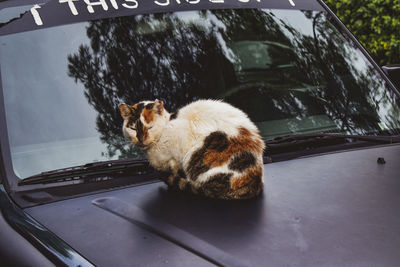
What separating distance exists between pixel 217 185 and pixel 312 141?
2.32 feet

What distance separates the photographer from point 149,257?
5.00ft

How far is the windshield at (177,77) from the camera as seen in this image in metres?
2.18

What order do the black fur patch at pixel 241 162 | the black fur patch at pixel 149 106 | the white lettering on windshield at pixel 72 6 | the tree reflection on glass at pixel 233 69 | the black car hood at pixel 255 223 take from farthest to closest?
the white lettering on windshield at pixel 72 6 → the tree reflection on glass at pixel 233 69 → the black fur patch at pixel 149 106 → the black fur patch at pixel 241 162 → the black car hood at pixel 255 223

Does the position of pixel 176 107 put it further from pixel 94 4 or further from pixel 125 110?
pixel 94 4

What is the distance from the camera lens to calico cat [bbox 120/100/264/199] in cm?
192

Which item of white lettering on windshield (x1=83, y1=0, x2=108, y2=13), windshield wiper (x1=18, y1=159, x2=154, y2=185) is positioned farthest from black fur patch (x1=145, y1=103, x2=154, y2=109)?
white lettering on windshield (x1=83, y1=0, x2=108, y2=13)

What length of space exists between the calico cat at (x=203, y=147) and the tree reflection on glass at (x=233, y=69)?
24 centimetres

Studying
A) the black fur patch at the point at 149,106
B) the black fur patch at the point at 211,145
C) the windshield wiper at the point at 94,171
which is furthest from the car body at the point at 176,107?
the black fur patch at the point at 149,106

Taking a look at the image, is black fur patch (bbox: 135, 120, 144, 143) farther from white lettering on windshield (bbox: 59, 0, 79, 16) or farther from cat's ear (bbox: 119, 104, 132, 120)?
white lettering on windshield (bbox: 59, 0, 79, 16)

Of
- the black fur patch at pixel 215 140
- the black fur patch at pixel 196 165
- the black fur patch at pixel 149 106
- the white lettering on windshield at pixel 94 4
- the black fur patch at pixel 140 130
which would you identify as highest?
the white lettering on windshield at pixel 94 4

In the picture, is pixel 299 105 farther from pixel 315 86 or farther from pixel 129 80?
pixel 129 80

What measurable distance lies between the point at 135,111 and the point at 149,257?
2.29 feet

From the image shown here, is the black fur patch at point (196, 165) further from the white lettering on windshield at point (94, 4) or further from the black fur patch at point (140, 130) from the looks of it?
the white lettering on windshield at point (94, 4)

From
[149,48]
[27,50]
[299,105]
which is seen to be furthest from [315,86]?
[27,50]
